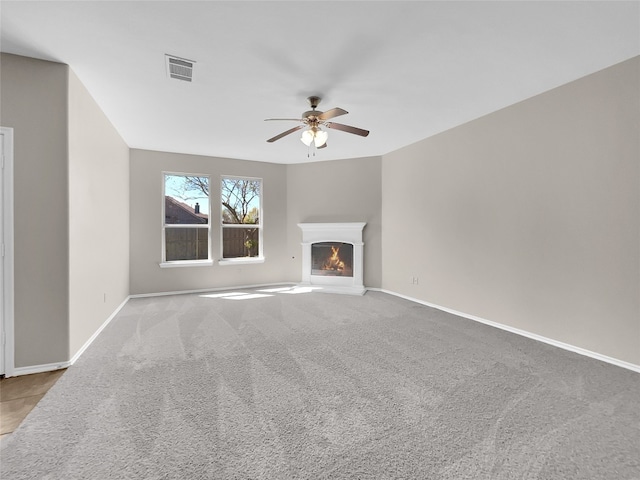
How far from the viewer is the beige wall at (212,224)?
529cm

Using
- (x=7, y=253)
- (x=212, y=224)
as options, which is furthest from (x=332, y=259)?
(x=7, y=253)

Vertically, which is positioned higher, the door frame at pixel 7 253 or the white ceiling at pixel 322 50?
the white ceiling at pixel 322 50

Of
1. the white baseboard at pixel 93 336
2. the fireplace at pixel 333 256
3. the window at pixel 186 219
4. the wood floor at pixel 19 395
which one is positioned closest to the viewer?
the wood floor at pixel 19 395

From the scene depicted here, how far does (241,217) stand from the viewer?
6.21 metres

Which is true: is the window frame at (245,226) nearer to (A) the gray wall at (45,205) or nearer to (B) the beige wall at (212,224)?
(B) the beige wall at (212,224)

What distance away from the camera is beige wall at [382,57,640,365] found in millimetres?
2652

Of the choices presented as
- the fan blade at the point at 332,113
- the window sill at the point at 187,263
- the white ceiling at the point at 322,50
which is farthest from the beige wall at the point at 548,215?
the window sill at the point at 187,263

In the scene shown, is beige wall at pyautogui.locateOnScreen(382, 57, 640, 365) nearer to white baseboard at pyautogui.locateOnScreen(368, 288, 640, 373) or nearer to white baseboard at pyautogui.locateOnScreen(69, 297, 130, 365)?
white baseboard at pyautogui.locateOnScreen(368, 288, 640, 373)

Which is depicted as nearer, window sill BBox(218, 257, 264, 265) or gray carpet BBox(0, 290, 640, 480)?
gray carpet BBox(0, 290, 640, 480)

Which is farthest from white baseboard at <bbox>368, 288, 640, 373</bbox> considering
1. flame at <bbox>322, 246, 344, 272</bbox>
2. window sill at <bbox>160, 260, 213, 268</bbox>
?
window sill at <bbox>160, 260, 213, 268</bbox>

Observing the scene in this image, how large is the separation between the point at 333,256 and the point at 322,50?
4232 mm

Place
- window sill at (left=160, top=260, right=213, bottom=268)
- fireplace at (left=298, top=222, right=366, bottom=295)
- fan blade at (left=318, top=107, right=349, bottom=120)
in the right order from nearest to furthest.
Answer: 1. fan blade at (left=318, top=107, right=349, bottom=120)
2. window sill at (left=160, top=260, right=213, bottom=268)
3. fireplace at (left=298, top=222, right=366, bottom=295)

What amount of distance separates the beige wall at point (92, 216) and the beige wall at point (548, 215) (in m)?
4.45

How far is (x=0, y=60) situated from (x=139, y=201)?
9.94ft
